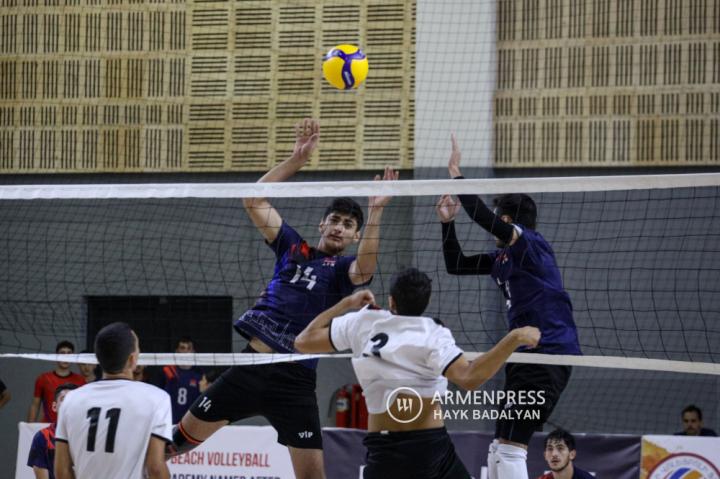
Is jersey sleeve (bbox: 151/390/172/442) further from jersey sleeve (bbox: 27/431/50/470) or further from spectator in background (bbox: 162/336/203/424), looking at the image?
spectator in background (bbox: 162/336/203/424)

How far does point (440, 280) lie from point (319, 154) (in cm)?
265

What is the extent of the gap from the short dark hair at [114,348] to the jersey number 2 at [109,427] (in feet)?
0.89

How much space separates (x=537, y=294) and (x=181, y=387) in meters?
6.86

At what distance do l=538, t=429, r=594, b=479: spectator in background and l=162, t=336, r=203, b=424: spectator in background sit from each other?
17.8ft

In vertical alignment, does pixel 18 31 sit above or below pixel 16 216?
above

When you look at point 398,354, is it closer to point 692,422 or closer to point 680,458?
point 680,458

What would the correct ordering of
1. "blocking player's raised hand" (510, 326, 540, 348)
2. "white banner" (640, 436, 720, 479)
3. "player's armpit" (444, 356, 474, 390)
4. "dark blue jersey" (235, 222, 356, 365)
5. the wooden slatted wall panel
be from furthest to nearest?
the wooden slatted wall panel, "white banner" (640, 436, 720, 479), "dark blue jersey" (235, 222, 356, 365), "player's armpit" (444, 356, 474, 390), "blocking player's raised hand" (510, 326, 540, 348)

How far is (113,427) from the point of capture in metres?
5.72

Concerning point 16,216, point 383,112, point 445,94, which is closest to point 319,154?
point 383,112

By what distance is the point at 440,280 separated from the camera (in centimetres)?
1370

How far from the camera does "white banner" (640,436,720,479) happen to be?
10.0 metres

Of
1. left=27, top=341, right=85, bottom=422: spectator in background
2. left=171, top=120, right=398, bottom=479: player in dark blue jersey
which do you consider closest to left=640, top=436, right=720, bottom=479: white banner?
left=171, top=120, right=398, bottom=479: player in dark blue jersey

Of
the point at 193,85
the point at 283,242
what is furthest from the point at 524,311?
the point at 193,85

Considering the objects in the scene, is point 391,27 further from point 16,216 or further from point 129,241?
point 16,216
